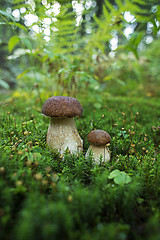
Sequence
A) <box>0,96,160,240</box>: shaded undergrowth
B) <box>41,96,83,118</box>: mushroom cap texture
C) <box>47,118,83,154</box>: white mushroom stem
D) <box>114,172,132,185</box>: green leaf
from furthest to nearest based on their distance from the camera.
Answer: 1. <box>47,118,83,154</box>: white mushroom stem
2. <box>41,96,83,118</box>: mushroom cap texture
3. <box>114,172,132,185</box>: green leaf
4. <box>0,96,160,240</box>: shaded undergrowth

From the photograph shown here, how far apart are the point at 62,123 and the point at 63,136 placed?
0.69 feet

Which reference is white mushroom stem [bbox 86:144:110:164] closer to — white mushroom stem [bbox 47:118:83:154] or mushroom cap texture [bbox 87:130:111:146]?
mushroom cap texture [bbox 87:130:111:146]

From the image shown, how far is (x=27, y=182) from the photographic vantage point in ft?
4.04

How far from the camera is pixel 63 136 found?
2307 millimetres

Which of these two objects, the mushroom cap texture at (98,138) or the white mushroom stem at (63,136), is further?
the white mushroom stem at (63,136)

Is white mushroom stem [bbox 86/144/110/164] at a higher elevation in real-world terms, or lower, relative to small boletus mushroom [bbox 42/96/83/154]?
lower

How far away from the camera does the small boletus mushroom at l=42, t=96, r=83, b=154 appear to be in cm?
206

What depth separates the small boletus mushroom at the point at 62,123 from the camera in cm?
206

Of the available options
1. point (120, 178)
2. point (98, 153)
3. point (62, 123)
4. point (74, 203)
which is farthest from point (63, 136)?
point (74, 203)

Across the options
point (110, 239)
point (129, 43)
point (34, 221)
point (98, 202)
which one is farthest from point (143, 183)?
point (129, 43)

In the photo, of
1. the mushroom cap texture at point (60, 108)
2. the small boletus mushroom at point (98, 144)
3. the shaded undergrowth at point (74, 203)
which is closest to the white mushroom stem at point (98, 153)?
the small boletus mushroom at point (98, 144)

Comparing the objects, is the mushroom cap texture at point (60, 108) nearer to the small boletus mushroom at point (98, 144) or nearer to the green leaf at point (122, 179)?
the small boletus mushroom at point (98, 144)

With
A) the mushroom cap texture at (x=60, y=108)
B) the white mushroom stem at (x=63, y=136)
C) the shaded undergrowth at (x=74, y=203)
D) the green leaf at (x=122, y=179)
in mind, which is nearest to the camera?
the shaded undergrowth at (x=74, y=203)

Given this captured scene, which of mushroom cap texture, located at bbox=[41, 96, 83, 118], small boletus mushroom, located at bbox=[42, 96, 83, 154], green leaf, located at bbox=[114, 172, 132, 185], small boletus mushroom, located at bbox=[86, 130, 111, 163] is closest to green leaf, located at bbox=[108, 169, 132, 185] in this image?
green leaf, located at bbox=[114, 172, 132, 185]
